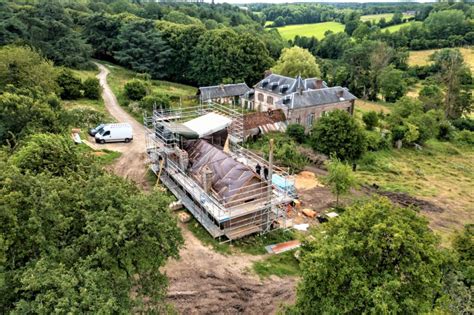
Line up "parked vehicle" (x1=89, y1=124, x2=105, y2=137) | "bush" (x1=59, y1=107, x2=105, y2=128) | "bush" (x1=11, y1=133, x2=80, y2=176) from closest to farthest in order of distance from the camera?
1. "bush" (x1=11, y1=133, x2=80, y2=176)
2. "parked vehicle" (x1=89, y1=124, x2=105, y2=137)
3. "bush" (x1=59, y1=107, x2=105, y2=128)

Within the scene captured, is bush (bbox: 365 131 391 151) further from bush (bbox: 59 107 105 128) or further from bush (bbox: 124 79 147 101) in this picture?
bush (bbox: 59 107 105 128)

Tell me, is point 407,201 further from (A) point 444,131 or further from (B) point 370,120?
(A) point 444,131

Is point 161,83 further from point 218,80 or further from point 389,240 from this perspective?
point 389,240

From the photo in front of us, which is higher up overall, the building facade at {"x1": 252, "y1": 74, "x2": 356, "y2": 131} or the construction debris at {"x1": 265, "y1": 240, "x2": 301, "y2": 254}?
the building facade at {"x1": 252, "y1": 74, "x2": 356, "y2": 131}

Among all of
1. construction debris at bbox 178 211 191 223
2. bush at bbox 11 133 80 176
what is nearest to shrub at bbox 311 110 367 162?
construction debris at bbox 178 211 191 223

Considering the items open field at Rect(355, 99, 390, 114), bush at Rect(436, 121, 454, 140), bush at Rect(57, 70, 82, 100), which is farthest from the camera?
open field at Rect(355, 99, 390, 114)

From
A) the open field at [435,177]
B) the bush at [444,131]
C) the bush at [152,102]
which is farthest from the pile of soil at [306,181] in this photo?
the bush at [444,131]

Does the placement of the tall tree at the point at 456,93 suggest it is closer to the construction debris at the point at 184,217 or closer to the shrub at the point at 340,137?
the shrub at the point at 340,137
